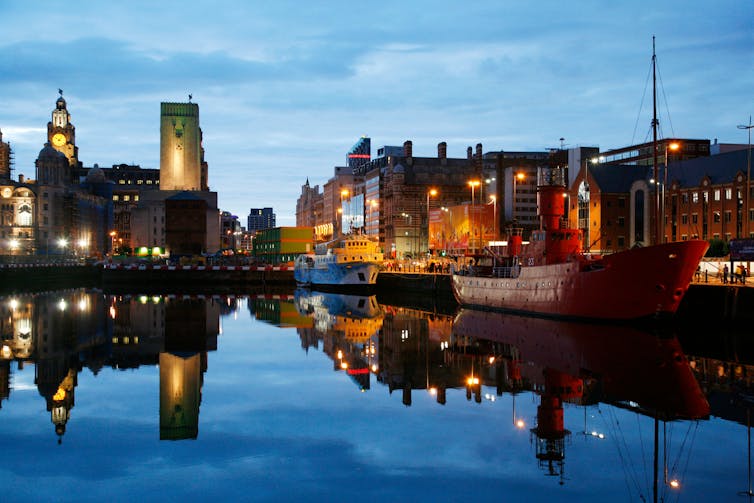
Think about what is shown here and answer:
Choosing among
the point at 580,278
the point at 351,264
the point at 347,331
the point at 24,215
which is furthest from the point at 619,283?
the point at 24,215

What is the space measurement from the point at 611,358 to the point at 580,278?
43.6ft

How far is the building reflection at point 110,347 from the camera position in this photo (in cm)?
2444

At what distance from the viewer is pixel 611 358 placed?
32.0 m

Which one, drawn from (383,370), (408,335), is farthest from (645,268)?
(383,370)

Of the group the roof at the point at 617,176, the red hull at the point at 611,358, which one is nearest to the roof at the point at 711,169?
the roof at the point at 617,176

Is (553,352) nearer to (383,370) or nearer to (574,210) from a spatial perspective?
(383,370)

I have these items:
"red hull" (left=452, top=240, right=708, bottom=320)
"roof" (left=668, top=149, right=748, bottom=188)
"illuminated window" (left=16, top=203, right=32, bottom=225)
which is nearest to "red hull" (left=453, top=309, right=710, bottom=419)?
"red hull" (left=452, top=240, right=708, bottom=320)

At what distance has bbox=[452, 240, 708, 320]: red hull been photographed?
134 feet

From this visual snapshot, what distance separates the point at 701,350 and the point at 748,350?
2130 millimetres

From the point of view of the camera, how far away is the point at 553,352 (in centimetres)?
3459

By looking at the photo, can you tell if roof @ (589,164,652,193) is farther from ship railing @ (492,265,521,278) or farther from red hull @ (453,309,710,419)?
red hull @ (453,309,710,419)

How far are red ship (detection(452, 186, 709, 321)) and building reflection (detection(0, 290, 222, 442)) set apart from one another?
1959 cm

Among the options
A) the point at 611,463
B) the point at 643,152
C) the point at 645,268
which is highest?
the point at 643,152

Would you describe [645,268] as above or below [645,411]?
above
